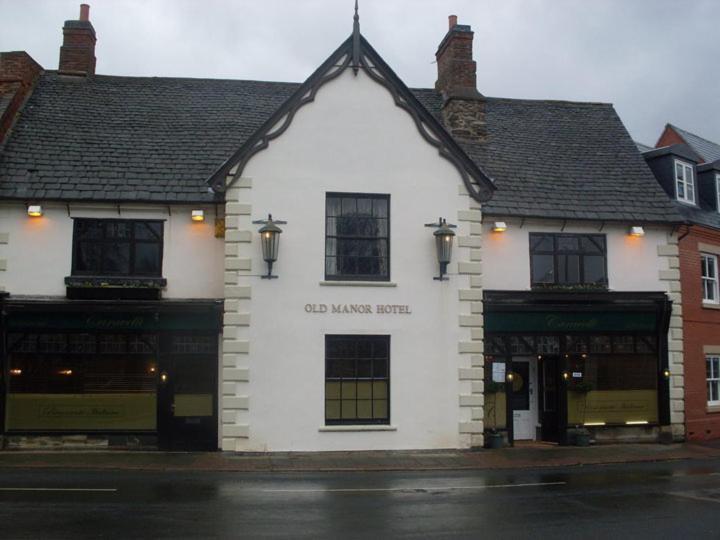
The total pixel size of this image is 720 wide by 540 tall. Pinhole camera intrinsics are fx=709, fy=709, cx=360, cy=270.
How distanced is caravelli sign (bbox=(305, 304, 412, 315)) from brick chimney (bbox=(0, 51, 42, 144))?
9536 millimetres

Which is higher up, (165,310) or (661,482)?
(165,310)

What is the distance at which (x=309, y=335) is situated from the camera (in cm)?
1669

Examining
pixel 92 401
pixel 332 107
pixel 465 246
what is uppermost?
pixel 332 107

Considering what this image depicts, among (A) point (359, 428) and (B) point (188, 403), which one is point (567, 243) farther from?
(B) point (188, 403)

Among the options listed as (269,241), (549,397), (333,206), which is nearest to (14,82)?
(269,241)

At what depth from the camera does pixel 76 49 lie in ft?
70.7

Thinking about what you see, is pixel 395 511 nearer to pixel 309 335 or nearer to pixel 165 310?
pixel 309 335

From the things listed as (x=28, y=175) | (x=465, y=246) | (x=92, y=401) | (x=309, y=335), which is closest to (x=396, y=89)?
(x=465, y=246)

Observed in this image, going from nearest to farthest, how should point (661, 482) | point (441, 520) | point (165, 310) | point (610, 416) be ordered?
1. point (441, 520)
2. point (661, 482)
3. point (165, 310)
4. point (610, 416)

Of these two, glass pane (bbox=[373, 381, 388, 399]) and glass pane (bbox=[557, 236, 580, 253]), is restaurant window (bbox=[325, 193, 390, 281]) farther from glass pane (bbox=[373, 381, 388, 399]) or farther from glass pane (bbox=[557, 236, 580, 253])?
glass pane (bbox=[557, 236, 580, 253])

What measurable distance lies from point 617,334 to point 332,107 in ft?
31.3

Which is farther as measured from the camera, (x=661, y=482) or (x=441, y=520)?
(x=661, y=482)

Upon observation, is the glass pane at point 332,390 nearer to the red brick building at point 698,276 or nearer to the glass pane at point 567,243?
the glass pane at point 567,243

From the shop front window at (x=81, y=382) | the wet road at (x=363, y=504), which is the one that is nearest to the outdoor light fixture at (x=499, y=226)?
the wet road at (x=363, y=504)
